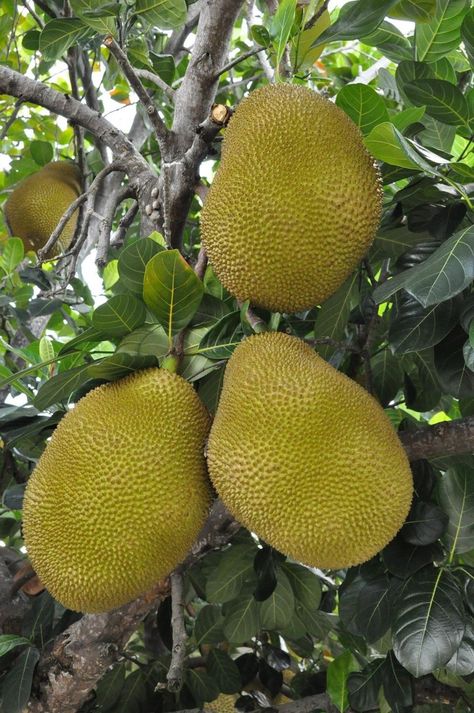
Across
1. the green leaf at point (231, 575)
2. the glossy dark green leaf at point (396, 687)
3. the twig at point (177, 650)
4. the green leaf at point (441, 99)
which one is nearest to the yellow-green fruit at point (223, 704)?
the green leaf at point (231, 575)

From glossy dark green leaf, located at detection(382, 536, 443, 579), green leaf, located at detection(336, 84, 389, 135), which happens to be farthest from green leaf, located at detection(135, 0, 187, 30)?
glossy dark green leaf, located at detection(382, 536, 443, 579)

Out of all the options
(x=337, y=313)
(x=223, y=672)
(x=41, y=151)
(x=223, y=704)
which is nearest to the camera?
(x=337, y=313)

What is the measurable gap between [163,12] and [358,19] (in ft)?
1.36

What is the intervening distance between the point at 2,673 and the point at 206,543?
1.44ft

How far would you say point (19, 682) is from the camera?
1.14m

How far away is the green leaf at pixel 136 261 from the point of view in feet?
2.97

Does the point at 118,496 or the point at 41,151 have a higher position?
the point at 118,496

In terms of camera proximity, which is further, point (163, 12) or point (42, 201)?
point (42, 201)

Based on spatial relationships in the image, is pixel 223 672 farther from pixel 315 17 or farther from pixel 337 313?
pixel 315 17

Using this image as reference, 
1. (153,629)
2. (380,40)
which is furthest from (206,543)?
(380,40)

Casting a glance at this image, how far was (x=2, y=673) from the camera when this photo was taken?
125 centimetres

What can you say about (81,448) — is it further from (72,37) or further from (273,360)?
(72,37)

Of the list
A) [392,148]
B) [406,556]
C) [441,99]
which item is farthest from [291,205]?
[406,556]

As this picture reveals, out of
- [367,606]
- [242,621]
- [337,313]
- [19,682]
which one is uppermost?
[337,313]
